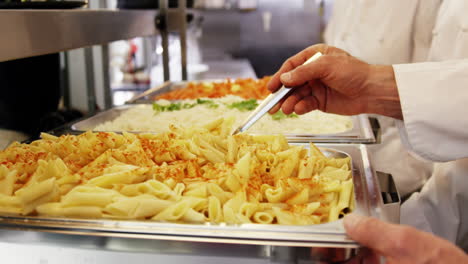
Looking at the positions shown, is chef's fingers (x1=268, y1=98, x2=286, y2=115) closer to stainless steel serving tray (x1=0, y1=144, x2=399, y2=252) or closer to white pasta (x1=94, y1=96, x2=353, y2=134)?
white pasta (x1=94, y1=96, x2=353, y2=134)

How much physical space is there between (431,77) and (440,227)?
2.12ft

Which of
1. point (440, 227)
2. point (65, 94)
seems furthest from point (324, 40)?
point (440, 227)

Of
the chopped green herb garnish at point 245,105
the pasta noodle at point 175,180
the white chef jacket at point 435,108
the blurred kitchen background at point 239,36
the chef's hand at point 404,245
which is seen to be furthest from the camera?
the blurred kitchen background at point 239,36

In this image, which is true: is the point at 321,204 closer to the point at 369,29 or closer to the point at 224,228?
the point at 224,228

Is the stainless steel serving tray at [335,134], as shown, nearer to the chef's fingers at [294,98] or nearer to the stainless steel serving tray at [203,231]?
the chef's fingers at [294,98]

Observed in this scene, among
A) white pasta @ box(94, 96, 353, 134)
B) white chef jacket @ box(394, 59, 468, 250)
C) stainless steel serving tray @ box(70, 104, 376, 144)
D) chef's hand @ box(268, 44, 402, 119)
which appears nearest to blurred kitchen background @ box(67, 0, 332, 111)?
white pasta @ box(94, 96, 353, 134)

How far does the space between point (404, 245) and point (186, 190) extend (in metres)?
0.43

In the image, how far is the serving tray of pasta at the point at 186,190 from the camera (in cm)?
74

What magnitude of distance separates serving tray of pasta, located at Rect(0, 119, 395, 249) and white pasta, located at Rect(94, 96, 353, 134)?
444mm

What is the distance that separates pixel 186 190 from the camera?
0.91m

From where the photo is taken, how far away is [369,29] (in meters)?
2.78

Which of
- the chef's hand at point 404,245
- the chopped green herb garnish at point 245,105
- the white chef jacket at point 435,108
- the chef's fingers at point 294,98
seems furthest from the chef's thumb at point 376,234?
the chopped green herb garnish at point 245,105

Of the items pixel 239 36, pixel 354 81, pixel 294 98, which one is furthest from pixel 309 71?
pixel 239 36

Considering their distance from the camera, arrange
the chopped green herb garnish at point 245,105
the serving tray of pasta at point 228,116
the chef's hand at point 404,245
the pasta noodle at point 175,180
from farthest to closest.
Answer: the chopped green herb garnish at point 245,105 → the serving tray of pasta at point 228,116 → the pasta noodle at point 175,180 → the chef's hand at point 404,245
